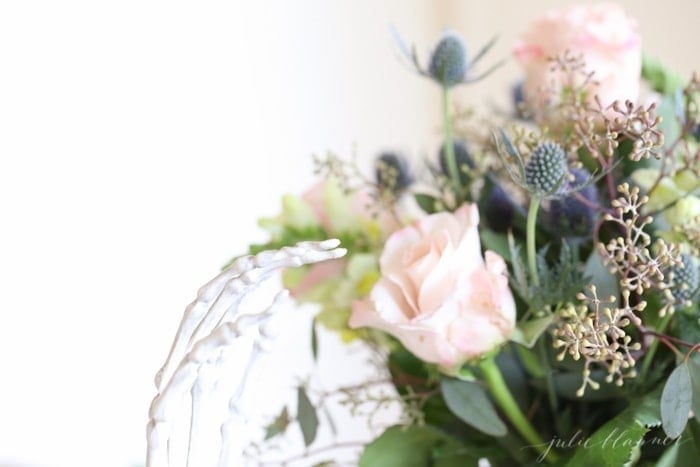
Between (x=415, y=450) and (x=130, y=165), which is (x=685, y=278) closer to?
(x=415, y=450)

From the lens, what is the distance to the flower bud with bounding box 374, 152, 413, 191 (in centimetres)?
63

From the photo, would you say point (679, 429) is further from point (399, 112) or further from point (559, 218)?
point (399, 112)

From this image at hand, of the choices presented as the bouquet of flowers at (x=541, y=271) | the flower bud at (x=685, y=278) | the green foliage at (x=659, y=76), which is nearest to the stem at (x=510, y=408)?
the bouquet of flowers at (x=541, y=271)

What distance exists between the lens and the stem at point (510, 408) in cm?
51

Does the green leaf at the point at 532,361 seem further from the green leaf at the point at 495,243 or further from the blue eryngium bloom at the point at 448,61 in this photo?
the blue eryngium bloom at the point at 448,61

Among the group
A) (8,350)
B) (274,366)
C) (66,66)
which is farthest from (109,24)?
(274,366)

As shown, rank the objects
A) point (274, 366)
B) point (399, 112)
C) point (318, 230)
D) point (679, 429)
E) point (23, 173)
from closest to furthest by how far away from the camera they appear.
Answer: point (679, 429) < point (318, 230) < point (23, 173) < point (274, 366) < point (399, 112)

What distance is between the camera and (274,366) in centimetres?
98

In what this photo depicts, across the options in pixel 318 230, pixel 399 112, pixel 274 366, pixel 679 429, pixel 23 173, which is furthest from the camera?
pixel 399 112

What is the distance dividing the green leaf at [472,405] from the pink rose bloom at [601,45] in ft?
0.58

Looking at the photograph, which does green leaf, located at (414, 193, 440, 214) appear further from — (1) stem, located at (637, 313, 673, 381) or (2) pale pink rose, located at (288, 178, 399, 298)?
(1) stem, located at (637, 313, 673, 381)

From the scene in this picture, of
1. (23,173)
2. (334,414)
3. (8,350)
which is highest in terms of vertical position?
(23,173)

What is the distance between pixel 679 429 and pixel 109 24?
58 cm

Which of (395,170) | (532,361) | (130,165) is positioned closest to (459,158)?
(395,170)
